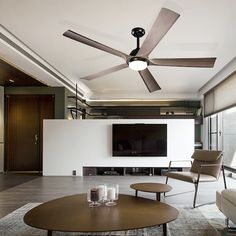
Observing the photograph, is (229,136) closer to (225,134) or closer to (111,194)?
(225,134)

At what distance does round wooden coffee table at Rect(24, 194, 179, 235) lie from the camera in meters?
2.07

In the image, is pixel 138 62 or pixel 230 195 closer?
pixel 230 195

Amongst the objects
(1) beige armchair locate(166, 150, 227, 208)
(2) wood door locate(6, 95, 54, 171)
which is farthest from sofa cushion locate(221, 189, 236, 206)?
(2) wood door locate(6, 95, 54, 171)

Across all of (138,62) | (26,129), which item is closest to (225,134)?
(138,62)

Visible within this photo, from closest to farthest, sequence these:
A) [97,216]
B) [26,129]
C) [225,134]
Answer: [97,216]
[225,134]
[26,129]

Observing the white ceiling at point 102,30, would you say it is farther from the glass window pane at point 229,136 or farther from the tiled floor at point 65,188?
the tiled floor at point 65,188

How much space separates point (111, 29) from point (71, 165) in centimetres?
431

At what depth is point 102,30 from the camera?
385 centimetres

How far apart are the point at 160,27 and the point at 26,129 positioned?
6.35 m

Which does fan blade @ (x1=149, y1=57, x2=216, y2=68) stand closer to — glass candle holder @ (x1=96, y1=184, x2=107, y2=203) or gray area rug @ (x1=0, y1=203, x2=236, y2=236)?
glass candle holder @ (x1=96, y1=184, x2=107, y2=203)

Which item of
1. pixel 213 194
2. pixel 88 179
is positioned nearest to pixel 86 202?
pixel 213 194

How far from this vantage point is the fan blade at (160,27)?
7.87 ft

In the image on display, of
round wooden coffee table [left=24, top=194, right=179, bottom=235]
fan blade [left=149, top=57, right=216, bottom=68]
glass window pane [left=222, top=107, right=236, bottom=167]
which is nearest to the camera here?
round wooden coffee table [left=24, top=194, right=179, bottom=235]

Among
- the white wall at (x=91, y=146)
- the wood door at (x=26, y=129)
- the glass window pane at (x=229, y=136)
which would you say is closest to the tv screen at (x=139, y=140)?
the white wall at (x=91, y=146)
